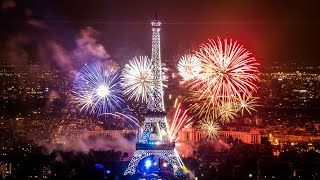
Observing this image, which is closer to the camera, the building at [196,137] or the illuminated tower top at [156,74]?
the illuminated tower top at [156,74]

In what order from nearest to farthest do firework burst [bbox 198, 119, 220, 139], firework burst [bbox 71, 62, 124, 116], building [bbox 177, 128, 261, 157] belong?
firework burst [bbox 71, 62, 124, 116], firework burst [bbox 198, 119, 220, 139], building [bbox 177, 128, 261, 157]

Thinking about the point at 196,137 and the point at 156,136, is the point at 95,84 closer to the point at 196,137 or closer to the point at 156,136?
the point at 156,136

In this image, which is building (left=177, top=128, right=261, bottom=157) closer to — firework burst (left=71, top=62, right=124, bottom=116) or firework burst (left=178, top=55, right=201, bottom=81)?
firework burst (left=71, top=62, right=124, bottom=116)

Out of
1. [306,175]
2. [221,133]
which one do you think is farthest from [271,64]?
[306,175]

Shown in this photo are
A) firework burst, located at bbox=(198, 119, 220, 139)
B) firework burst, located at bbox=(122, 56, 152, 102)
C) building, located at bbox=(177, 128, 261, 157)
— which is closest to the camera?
firework burst, located at bbox=(122, 56, 152, 102)

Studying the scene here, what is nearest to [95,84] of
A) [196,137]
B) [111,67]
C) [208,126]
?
[111,67]

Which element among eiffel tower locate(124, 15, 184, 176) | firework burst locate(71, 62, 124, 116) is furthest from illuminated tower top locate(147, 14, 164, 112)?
firework burst locate(71, 62, 124, 116)

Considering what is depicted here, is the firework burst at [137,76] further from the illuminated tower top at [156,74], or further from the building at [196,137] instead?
the building at [196,137]

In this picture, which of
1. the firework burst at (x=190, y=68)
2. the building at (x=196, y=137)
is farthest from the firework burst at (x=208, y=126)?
the firework burst at (x=190, y=68)

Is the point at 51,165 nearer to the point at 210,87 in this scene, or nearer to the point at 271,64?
the point at 210,87
